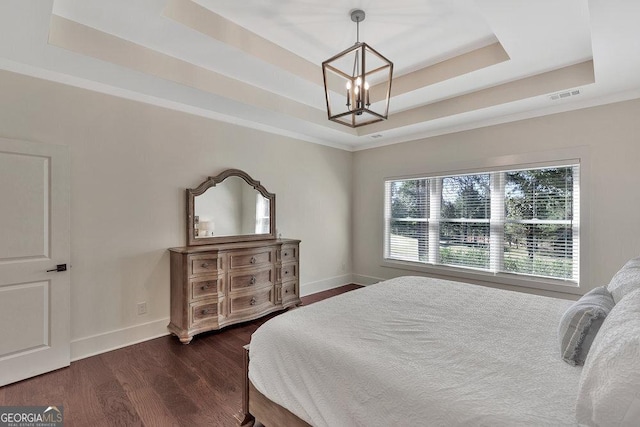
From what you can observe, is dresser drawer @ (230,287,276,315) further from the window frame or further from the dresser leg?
the window frame

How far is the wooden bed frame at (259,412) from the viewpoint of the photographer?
162cm

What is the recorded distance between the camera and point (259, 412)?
1.81 meters

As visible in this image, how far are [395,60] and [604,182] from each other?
257 cm

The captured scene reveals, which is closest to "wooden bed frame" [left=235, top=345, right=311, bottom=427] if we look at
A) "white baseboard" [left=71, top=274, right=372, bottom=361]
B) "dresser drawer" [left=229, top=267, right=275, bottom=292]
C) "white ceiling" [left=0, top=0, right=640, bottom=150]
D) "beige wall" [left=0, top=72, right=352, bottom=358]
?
"dresser drawer" [left=229, top=267, right=275, bottom=292]

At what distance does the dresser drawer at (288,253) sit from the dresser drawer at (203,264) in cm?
92

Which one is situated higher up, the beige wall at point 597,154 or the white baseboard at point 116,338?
the beige wall at point 597,154

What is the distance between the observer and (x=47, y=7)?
1.89 m

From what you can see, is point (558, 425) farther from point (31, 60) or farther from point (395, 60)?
point (31, 60)

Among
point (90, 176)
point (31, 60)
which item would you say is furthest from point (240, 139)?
point (31, 60)

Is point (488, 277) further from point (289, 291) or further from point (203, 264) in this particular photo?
point (203, 264)

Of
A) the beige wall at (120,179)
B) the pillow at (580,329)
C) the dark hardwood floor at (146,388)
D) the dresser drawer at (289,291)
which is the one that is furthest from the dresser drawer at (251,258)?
the pillow at (580,329)

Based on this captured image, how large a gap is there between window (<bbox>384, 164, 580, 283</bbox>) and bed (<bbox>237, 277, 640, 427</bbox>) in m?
1.80

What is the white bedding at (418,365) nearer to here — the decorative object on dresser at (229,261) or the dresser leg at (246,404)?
the dresser leg at (246,404)

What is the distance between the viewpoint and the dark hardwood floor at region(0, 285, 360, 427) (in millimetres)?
2037
